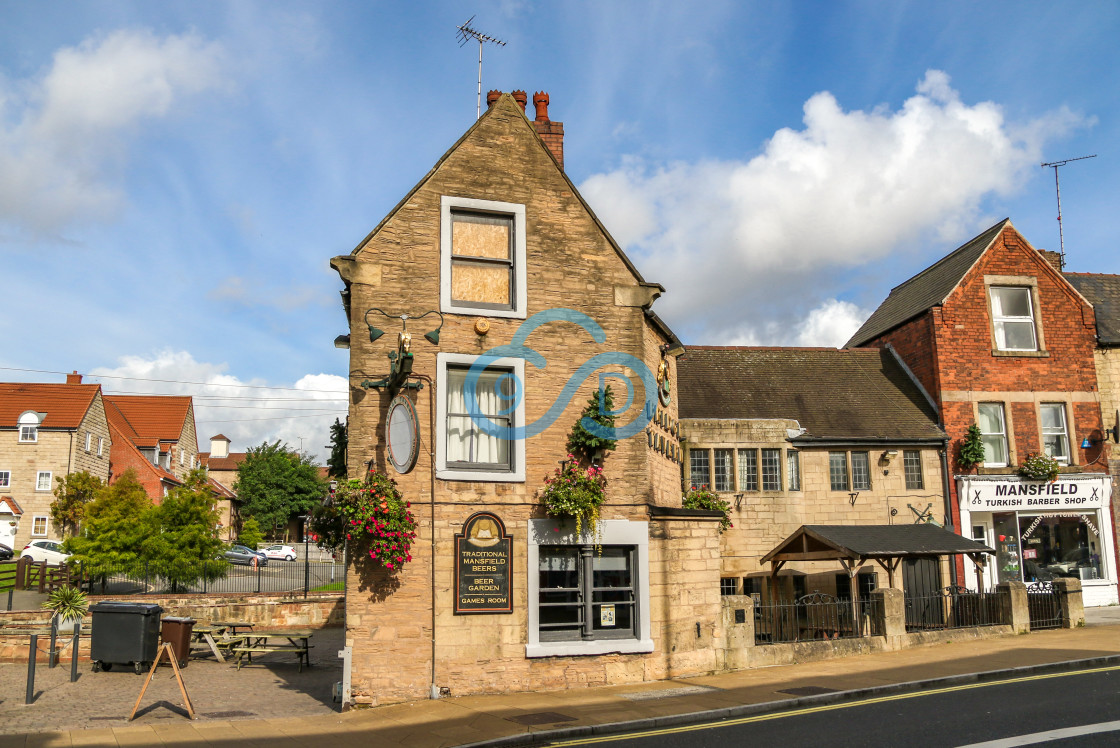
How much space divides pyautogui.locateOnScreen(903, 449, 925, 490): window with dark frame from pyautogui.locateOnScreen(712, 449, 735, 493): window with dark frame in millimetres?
5150

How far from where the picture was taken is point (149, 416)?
57.3m

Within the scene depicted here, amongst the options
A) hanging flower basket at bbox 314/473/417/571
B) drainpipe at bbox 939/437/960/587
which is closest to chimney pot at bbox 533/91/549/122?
hanging flower basket at bbox 314/473/417/571

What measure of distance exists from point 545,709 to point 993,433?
18.5 m

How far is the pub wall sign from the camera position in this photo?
514 inches

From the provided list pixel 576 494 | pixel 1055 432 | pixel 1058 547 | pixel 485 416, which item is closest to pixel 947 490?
pixel 1058 547

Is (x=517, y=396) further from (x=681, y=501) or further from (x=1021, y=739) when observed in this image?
(x=1021, y=739)

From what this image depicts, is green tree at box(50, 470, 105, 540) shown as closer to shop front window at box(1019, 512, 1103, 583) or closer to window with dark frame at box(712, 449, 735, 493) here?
window with dark frame at box(712, 449, 735, 493)

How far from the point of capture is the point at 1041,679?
13203 mm

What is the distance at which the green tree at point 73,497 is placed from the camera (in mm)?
41062

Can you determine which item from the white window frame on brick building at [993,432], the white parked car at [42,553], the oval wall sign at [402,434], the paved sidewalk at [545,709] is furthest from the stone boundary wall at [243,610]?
the white window frame on brick building at [993,432]

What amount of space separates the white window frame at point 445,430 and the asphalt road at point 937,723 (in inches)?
178

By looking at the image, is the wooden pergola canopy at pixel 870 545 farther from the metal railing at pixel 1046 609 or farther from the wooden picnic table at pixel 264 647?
the wooden picnic table at pixel 264 647

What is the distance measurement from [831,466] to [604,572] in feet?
39.5

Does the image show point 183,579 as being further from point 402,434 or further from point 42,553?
point 42,553
